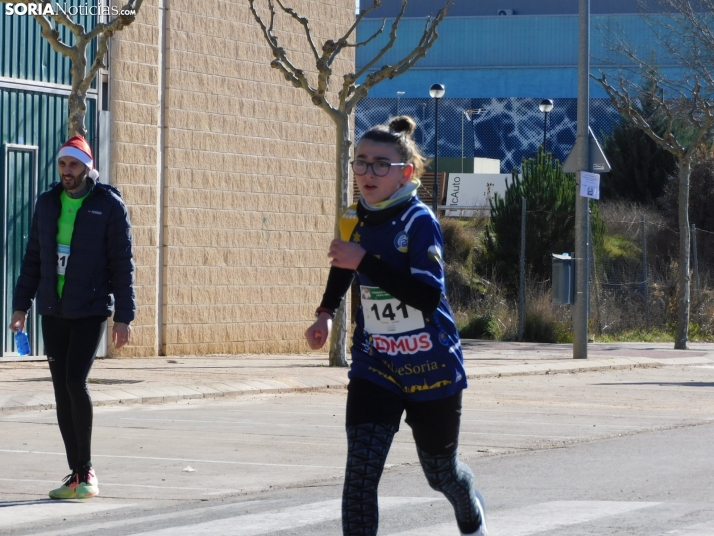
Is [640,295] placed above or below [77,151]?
below

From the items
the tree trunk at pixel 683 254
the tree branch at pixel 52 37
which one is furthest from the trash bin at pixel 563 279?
the tree branch at pixel 52 37

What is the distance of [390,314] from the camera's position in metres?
5.17

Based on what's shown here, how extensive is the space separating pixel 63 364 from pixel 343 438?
3.39 meters

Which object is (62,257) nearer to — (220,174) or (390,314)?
(390,314)

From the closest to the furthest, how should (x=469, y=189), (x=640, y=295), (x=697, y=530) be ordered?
(x=697, y=530) < (x=640, y=295) < (x=469, y=189)

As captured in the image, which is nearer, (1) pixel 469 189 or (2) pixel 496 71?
(1) pixel 469 189

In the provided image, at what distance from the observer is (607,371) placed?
738 inches

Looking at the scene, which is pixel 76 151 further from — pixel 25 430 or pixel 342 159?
pixel 342 159

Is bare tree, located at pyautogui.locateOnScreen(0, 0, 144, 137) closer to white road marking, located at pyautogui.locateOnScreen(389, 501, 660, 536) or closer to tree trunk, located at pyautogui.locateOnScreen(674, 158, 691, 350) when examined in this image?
white road marking, located at pyautogui.locateOnScreen(389, 501, 660, 536)

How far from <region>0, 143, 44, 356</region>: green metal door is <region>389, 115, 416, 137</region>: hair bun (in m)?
11.9

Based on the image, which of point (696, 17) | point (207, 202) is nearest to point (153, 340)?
point (207, 202)

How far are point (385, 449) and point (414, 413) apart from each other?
0.21m

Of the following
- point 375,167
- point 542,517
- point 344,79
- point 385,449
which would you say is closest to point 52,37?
point 344,79

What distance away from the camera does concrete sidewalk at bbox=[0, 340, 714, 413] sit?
42.8ft
